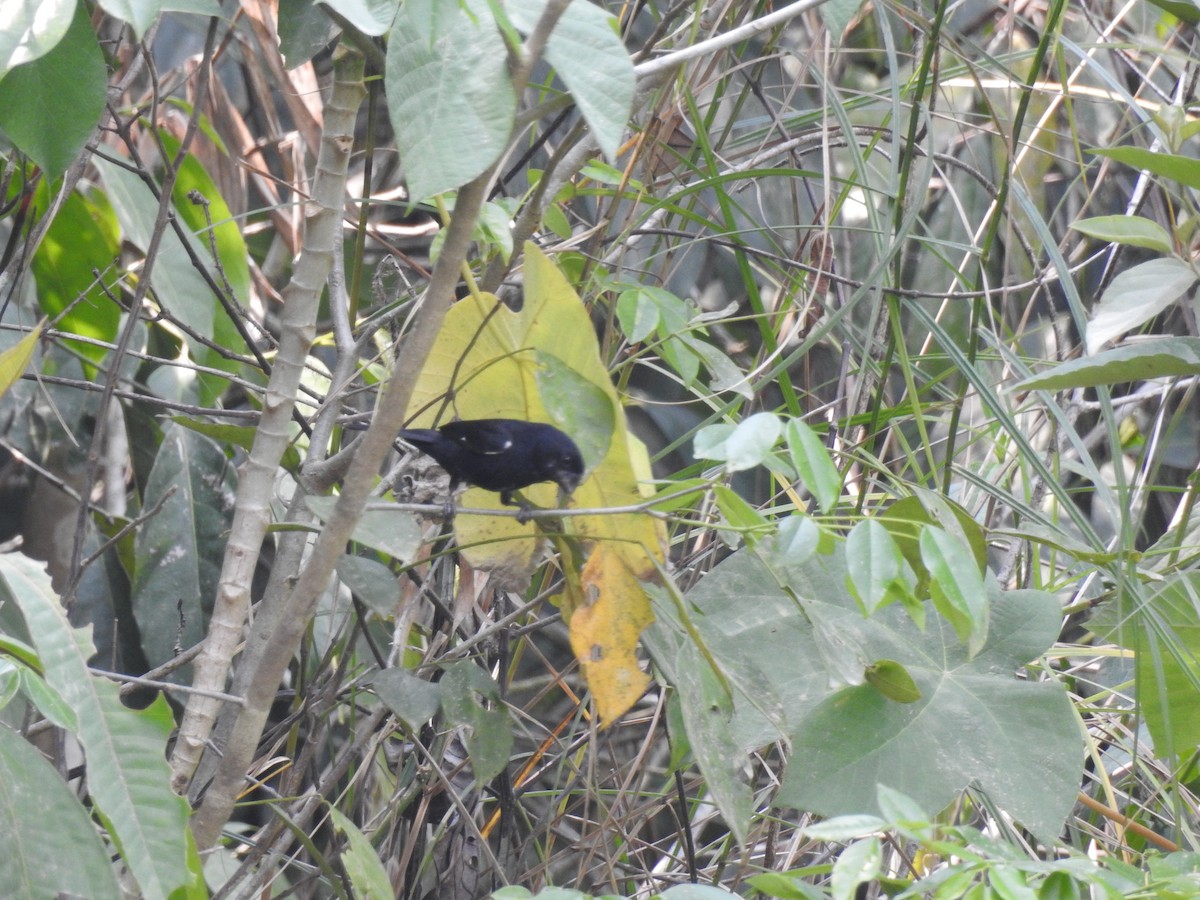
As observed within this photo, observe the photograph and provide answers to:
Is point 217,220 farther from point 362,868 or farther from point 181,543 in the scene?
point 362,868

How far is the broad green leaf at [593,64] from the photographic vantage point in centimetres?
87

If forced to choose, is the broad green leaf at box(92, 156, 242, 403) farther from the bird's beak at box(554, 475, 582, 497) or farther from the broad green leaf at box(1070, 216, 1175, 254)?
the broad green leaf at box(1070, 216, 1175, 254)

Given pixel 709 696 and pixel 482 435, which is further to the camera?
pixel 482 435

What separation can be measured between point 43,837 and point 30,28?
0.76m

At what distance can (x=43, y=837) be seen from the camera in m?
1.04

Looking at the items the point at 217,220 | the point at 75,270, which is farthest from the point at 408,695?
the point at 75,270

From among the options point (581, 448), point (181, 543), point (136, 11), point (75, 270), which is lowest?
point (181, 543)

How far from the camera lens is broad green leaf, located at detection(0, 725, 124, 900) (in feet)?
3.37

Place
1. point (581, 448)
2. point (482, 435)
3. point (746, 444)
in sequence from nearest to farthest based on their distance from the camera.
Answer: point (746, 444) < point (581, 448) < point (482, 435)

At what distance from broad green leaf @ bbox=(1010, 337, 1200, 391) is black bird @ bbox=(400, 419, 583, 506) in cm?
64

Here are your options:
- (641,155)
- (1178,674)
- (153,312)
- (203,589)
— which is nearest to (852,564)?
(1178,674)

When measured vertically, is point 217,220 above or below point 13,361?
below

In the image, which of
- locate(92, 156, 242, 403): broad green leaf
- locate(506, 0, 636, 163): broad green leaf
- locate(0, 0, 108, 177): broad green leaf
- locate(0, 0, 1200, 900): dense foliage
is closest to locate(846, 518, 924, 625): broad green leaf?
locate(0, 0, 1200, 900): dense foliage

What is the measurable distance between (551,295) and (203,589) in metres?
1.34
